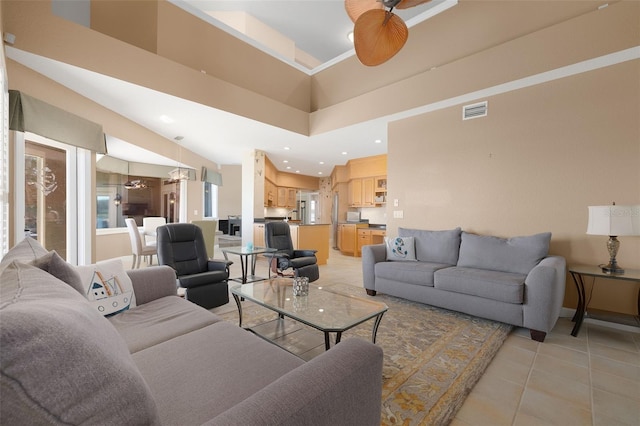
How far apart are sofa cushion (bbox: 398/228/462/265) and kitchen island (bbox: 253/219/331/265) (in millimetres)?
2793

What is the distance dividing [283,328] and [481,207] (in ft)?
10.2

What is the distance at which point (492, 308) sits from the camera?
286 cm

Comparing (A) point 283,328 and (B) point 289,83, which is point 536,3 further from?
(A) point 283,328

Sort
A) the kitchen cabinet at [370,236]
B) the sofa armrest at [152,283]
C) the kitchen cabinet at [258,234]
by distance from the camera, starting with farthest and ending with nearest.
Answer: the kitchen cabinet at [370,236] < the kitchen cabinet at [258,234] < the sofa armrest at [152,283]

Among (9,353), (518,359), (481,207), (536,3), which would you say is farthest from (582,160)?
(9,353)

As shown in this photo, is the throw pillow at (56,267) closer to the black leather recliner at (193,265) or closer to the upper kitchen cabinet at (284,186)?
the black leather recliner at (193,265)

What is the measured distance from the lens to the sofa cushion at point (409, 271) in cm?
336

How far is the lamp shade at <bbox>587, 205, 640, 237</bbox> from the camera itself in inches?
102

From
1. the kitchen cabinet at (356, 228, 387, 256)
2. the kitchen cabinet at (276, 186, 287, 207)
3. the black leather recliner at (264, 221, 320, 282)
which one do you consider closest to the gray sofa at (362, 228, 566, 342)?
the black leather recliner at (264, 221, 320, 282)

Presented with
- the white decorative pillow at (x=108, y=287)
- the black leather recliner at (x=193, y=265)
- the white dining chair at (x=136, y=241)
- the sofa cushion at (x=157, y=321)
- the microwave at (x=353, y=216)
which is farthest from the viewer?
the microwave at (x=353, y=216)

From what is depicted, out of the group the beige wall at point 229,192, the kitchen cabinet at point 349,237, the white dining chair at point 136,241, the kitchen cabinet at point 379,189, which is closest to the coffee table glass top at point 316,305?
the white dining chair at point 136,241

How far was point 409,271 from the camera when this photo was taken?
138 inches

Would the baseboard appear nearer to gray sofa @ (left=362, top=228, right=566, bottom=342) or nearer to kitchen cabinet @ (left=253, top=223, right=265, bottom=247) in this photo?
gray sofa @ (left=362, top=228, right=566, bottom=342)

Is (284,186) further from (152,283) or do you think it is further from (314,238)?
(152,283)
